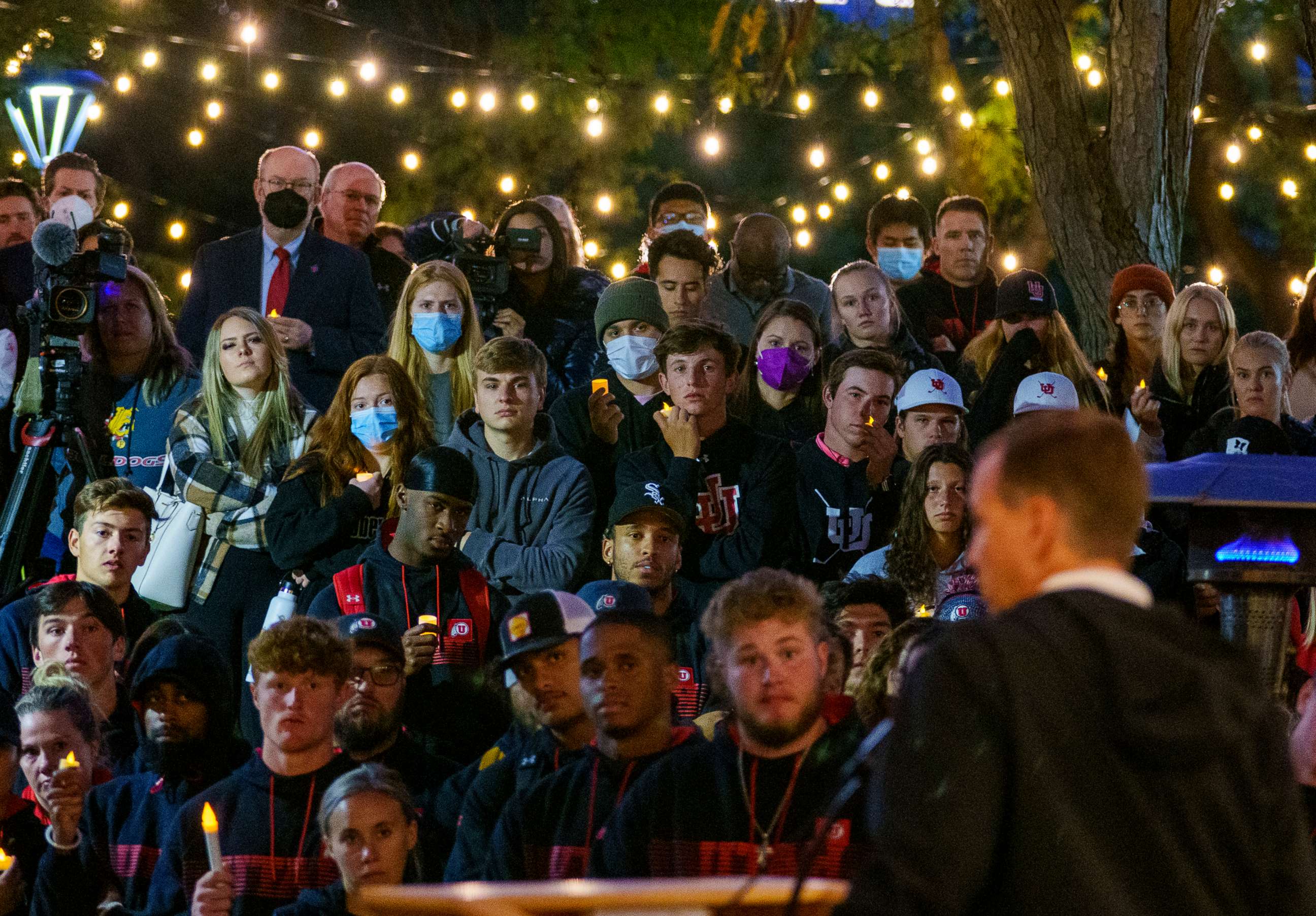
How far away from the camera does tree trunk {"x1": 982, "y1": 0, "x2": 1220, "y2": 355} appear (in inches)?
334

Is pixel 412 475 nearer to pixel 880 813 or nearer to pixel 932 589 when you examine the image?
pixel 932 589

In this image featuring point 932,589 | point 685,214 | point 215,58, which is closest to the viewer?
point 932,589

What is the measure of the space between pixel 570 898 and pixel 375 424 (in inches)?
190

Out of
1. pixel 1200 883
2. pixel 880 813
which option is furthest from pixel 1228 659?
pixel 880 813

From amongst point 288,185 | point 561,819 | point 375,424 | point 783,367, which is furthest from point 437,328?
point 561,819

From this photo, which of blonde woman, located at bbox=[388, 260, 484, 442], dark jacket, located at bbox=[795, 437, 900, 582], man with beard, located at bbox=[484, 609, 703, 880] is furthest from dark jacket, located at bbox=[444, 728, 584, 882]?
blonde woman, located at bbox=[388, 260, 484, 442]

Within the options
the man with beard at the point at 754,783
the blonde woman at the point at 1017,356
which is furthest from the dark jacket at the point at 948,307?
the man with beard at the point at 754,783

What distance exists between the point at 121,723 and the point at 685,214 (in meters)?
3.58

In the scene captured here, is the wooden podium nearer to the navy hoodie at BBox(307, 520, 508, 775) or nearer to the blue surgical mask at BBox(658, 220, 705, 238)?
the navy hoodie at BBox(307, 520, 508, 775)

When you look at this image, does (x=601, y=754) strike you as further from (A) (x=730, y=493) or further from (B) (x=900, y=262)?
(B) (x=900, y=262)

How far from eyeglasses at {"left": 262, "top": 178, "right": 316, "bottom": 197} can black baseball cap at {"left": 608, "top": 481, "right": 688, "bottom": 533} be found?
2.57m

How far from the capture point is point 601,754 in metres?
5.00

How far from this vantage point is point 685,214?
344 inches

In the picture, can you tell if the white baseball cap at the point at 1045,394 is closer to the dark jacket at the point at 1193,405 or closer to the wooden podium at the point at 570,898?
the dark jacket at the point at 1193,405
